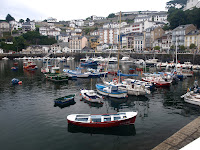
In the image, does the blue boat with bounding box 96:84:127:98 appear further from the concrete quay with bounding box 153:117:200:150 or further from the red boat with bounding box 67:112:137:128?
the concrete quay with bounding box 153:117:200:150

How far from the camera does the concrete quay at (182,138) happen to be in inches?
500

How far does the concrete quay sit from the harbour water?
1991 millimetres

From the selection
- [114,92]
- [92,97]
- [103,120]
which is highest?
[114,92]

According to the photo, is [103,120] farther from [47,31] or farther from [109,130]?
[47,31]

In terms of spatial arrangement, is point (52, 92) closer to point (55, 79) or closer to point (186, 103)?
point (55, 79)

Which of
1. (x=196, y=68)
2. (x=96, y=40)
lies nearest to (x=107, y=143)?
(x=196, y=68)

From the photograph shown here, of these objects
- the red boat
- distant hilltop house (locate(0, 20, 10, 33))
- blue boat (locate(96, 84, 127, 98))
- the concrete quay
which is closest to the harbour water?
the red boat

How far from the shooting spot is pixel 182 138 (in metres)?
13.9

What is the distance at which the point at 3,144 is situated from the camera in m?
15.8

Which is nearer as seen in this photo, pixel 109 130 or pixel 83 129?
pixel 109 130

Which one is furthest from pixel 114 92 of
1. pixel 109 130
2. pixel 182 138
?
pixel 182 138

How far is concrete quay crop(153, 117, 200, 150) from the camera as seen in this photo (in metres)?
12.7

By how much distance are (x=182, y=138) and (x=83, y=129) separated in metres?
9.40

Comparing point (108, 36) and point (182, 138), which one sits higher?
point (108, 36)
